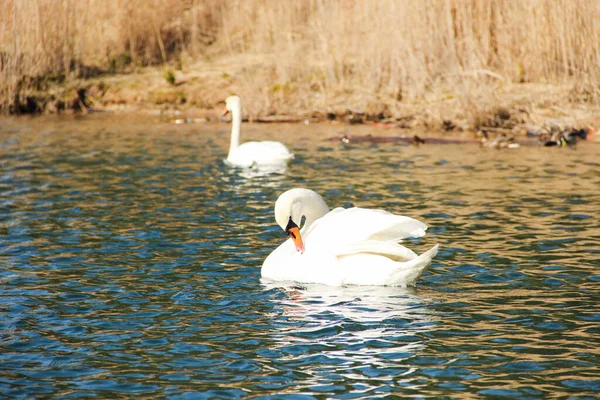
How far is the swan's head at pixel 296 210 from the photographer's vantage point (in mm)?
7875

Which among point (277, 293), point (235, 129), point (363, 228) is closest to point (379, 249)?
point (363, 228)

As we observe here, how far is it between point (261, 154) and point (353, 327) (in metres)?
8.90

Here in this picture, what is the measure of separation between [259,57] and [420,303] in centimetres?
1842

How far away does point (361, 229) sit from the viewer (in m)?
7.44

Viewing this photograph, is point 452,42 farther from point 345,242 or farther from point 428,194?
point 345,242

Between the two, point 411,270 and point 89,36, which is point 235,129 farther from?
point 89,36

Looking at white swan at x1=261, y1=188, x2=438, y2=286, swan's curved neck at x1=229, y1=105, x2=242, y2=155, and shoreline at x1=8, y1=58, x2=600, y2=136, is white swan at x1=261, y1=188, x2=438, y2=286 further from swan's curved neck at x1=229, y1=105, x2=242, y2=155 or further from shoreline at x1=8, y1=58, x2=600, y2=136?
shoreline at x1=8, y1=58, x2=600, y2=136

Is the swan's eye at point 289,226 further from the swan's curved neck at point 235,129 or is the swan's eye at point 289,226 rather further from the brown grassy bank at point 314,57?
the brown grassy bank at point 314,57

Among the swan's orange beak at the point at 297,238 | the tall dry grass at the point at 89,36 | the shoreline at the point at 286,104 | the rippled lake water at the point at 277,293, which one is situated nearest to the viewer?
the rippled lake water at the point at 277,293

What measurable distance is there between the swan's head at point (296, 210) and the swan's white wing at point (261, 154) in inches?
253

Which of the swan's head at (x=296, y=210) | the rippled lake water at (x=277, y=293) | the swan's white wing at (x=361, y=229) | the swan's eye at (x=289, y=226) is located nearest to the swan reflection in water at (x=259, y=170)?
the rippled lake water at (x=277, y=293)

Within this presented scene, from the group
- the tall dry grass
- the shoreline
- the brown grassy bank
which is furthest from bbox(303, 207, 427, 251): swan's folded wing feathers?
the tall dry grass

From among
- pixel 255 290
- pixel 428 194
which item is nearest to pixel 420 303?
pixel 255 290

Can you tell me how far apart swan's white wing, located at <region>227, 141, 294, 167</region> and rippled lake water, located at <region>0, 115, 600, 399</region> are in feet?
1.89
